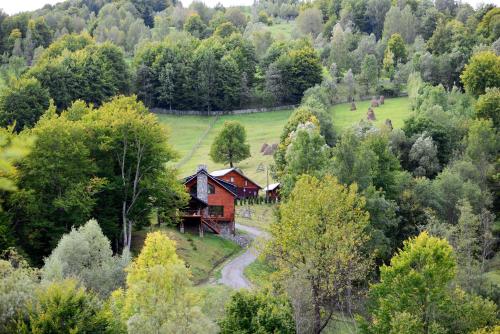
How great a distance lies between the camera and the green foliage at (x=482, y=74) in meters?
92.9

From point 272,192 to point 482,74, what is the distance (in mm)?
38132

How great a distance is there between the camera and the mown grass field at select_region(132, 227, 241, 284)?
53.4m

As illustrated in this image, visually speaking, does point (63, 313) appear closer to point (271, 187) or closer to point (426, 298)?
point (426, 298)

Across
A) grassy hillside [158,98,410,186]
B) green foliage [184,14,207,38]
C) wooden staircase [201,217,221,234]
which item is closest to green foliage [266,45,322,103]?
grassy hillside [158,98,410,186]

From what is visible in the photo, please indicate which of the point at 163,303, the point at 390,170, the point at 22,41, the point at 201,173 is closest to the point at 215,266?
the point at 201,173

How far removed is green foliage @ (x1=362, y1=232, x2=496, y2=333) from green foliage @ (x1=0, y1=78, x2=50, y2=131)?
190 feet

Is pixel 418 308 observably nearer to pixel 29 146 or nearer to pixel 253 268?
pixel 253 268

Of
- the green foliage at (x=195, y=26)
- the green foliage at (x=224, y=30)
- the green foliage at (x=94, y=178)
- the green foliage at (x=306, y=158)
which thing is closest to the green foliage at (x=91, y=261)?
the green foliage at (x=94, y=178)

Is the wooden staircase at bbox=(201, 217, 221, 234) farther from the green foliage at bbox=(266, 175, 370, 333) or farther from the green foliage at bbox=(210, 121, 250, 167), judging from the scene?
the green foliage at bbox=(210, 121, 250, 167)

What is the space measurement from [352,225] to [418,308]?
7.94 m

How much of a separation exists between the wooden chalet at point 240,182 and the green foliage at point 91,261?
37289mm

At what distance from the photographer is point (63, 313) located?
29.0m

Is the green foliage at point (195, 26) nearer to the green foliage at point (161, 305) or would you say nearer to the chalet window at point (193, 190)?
the chalet window at point (193, 190)

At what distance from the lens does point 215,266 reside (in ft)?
182
